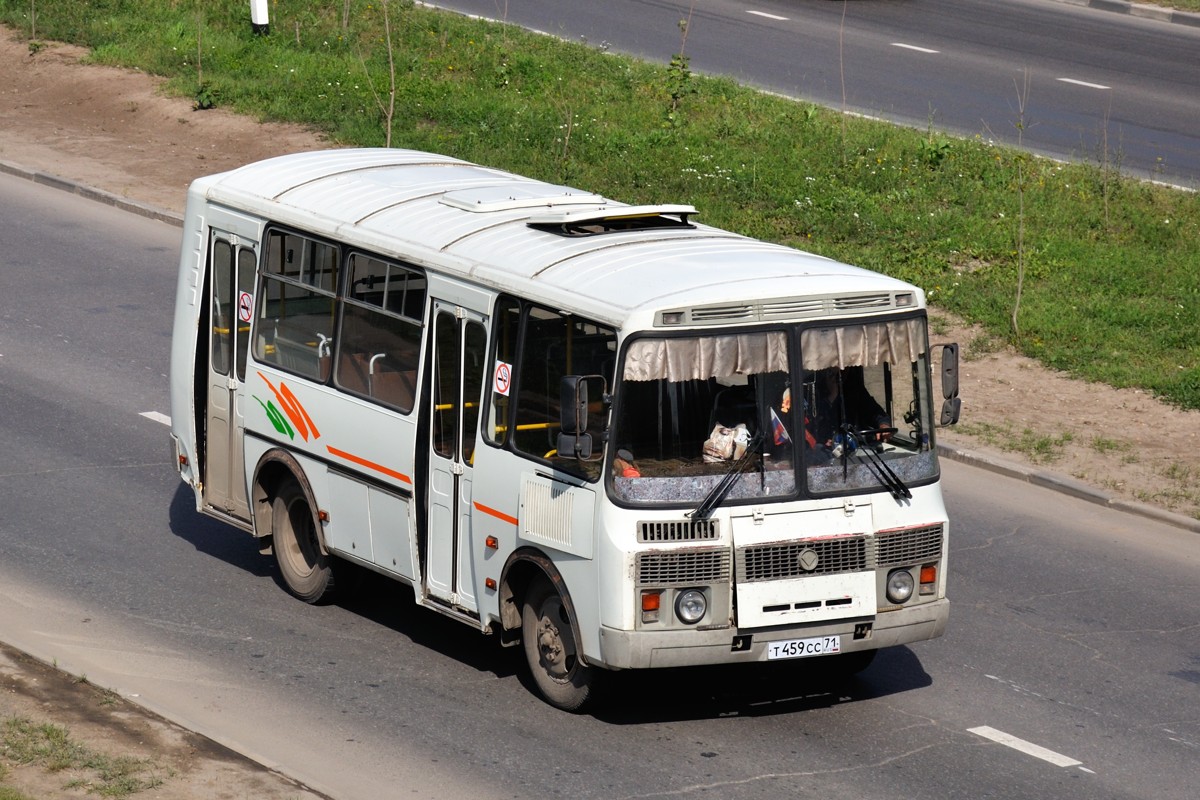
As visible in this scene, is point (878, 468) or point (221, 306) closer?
point (878, 468)

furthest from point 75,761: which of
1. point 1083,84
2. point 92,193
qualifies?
point 1083,84

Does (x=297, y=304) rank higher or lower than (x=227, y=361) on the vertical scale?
higher

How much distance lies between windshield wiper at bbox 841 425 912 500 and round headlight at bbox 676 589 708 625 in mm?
1152

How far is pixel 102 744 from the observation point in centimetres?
924

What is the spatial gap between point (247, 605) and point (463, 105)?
549 inches

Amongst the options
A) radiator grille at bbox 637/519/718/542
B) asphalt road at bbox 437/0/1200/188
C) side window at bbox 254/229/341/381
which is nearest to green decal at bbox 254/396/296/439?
side window at bbox 254/229/341/381

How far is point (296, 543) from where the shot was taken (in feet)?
40.0

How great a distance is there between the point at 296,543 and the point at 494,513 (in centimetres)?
240

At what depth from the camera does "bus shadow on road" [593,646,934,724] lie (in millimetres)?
10234

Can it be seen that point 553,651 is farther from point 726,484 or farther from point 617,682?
point 726,484

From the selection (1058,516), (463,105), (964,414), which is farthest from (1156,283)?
(463,105)

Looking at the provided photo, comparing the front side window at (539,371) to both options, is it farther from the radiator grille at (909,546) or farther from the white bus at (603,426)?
the radiator grille at (909,546)

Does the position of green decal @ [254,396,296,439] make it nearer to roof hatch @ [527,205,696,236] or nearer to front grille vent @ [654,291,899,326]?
roof hatch @ [527,205,696,236]

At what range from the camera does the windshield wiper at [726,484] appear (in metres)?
9.46
